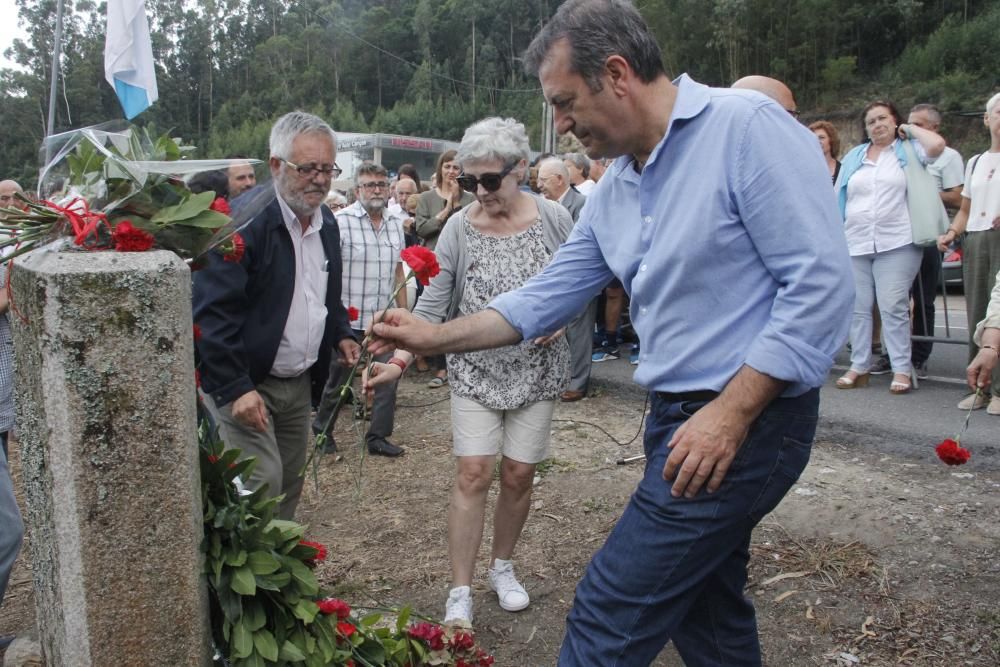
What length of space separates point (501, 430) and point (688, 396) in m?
1.69

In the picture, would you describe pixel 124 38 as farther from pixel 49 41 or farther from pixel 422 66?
pixel 422 66

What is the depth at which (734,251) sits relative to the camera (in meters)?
1.99

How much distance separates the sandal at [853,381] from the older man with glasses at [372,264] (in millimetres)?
3559

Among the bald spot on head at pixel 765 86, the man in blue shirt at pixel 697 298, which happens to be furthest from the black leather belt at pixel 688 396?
the bald spot on head at pixel 765 86

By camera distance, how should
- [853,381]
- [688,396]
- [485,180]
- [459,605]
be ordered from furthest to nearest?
[853,381]
[485,180]
[459,605]
[688,396]

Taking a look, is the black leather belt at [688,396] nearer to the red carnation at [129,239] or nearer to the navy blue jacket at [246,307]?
the red carnation at [129,239]

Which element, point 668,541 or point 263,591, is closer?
point 668,541

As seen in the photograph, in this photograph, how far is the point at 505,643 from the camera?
3.55 metres

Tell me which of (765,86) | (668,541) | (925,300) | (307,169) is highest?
(765,86)

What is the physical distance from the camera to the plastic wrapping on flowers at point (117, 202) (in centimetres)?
222

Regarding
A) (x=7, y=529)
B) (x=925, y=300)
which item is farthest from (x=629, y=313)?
(x=925, y=300)

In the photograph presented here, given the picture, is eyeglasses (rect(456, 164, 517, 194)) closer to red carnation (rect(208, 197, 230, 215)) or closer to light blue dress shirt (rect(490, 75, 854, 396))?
red carnation (rect(208, 197, 230, 215))

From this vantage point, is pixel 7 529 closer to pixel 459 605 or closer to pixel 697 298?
pixel 459 605

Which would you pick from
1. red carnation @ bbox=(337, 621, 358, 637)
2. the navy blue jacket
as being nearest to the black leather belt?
red carnation @ bbox=(337, 621, 358, 637)
